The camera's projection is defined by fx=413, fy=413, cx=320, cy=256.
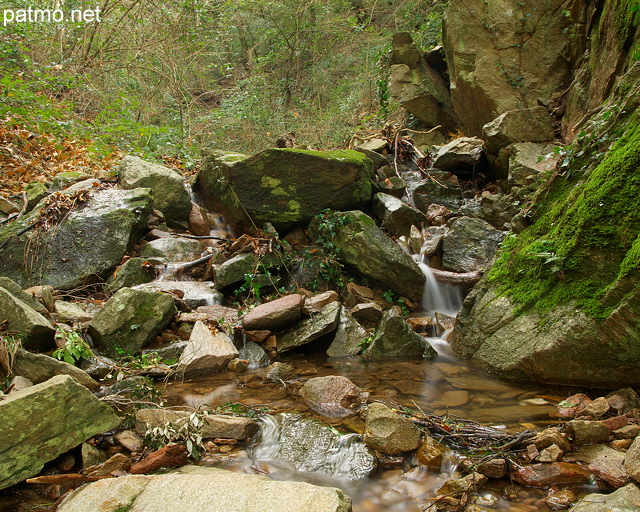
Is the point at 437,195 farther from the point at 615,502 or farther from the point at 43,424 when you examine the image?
the point at 43,424

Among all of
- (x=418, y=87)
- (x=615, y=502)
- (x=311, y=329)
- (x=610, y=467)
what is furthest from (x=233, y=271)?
(x=418, y=87)

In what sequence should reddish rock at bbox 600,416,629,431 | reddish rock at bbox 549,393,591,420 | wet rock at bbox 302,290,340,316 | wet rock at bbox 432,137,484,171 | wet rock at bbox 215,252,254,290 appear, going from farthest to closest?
wet rock at bbox 432,137,484,171, wet rock at bbox 215,252,254,290, wet rock at bbox 302,290,340,316, reddish rock at bbox 549,393,591,420, reddish rock at bbox 600,416,629,431

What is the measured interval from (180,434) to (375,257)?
3.92 m

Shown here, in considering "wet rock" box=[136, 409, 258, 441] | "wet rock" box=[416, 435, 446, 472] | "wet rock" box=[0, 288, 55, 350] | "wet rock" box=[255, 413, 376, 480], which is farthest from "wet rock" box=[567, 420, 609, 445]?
"wet rock" box=[0, 288, 55, 350]

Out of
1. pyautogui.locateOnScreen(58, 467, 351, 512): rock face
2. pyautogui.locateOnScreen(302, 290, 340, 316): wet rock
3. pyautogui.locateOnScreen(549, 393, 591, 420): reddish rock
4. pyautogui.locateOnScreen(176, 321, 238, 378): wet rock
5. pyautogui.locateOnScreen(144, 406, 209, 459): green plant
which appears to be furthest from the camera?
pyautogui.locateOnScreen(302, 290, 340, 316): wet rock

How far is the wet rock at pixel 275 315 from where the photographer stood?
502cm

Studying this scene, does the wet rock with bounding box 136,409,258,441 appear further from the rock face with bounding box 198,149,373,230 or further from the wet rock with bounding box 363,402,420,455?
the rock face with bounding box 198,149,373,230

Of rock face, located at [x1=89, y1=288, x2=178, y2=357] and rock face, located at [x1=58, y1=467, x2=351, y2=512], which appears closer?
rock face, located at [x1=58, y1=467, x2=351, y2=512]

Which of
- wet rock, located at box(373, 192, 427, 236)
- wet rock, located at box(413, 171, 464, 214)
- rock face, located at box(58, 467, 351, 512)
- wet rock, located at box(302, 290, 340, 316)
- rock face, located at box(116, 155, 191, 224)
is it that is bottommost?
rock face, located at box(58, 467, 351, 512)

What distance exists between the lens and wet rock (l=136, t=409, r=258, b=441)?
2891mm

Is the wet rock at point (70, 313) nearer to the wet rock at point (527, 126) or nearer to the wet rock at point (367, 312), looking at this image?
the wet rock at point (367, 312)

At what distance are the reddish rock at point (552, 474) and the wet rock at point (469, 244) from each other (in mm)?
4173

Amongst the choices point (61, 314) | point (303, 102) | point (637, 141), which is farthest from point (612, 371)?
point (303, 102)

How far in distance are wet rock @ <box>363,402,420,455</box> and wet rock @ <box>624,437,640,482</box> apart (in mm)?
1148
